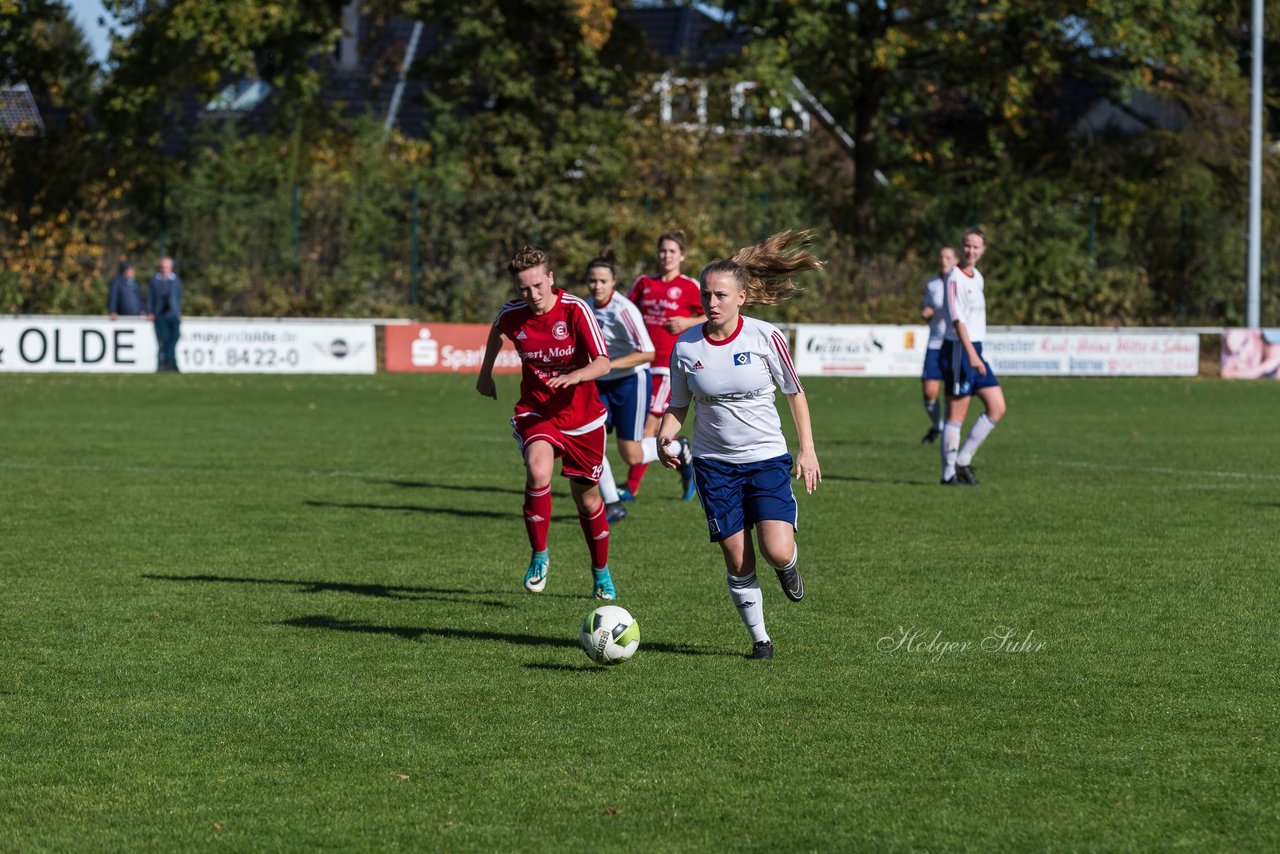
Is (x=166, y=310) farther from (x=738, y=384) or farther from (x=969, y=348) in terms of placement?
(x=738, y=384)

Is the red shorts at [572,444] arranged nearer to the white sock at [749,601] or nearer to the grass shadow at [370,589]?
the grass shadow at [370,589]

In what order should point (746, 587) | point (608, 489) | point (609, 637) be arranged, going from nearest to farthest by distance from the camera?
1. point (609, 637)
2. point (746, 587)
3. point (608, 489)

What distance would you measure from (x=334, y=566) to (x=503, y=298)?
2508 cm

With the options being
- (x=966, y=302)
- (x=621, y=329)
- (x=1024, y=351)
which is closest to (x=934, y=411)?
(x=966, y=302)

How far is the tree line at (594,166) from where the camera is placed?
1348 inches

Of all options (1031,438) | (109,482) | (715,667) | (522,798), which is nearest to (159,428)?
(109,482)

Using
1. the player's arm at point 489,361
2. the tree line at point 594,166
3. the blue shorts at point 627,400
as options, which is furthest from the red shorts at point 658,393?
the tree line at point 594,166

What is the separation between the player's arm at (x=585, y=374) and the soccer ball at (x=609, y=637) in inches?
72.3

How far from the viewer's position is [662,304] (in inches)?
538

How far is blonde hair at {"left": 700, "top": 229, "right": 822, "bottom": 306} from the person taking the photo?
727 cm

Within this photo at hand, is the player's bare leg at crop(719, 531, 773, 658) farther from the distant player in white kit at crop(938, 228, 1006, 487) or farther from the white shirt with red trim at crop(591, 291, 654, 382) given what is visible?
the distant player in white kit at crop(938, 228, 1006, 487)

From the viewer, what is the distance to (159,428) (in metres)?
19.5

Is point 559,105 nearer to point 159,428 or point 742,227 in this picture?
point 742,227

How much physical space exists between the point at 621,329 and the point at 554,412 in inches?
119
